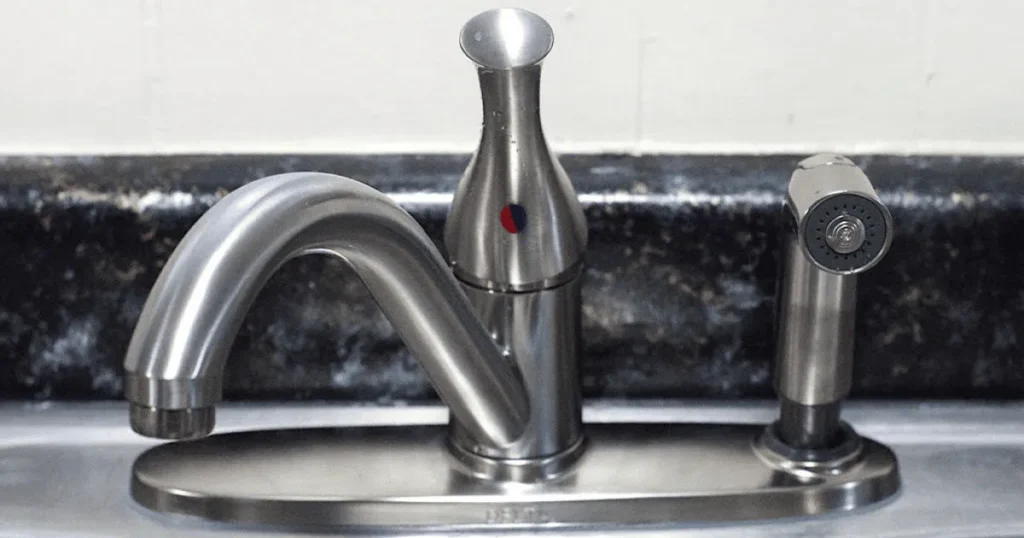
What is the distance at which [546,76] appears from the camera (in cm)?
54

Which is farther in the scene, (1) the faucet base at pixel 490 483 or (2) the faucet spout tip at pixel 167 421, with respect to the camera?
(1) the faucet base at pixel 490 483

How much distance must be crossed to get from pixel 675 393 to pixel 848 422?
8 cm

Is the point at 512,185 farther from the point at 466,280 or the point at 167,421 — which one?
the point at 167,421

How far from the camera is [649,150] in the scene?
0.55m

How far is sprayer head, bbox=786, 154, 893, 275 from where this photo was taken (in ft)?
1.39

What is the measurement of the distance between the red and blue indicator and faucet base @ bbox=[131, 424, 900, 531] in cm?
11

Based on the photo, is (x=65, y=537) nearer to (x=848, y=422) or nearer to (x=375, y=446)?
(x=375, y=446)

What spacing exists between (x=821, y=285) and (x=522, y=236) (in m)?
0.11

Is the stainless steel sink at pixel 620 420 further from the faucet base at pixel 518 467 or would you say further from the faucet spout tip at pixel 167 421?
the faucet spout tip at pixel 167 421

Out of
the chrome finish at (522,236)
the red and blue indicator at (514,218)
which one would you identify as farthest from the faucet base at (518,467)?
the red and blue indicator at (514,218)

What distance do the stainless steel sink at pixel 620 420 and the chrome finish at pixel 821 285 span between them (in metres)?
0.04

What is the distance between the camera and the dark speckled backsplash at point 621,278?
1.71 feet

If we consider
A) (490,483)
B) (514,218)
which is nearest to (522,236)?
(514,218)

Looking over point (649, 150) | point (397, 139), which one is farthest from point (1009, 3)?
point (397, 139)
